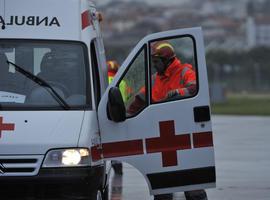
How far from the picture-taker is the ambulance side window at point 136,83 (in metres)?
8.20

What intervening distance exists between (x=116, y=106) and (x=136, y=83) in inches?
23.6

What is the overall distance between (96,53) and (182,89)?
117 cm

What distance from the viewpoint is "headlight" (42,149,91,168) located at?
7430 millimetres

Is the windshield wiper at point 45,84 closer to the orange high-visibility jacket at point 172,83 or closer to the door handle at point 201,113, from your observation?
the orange high-visibility jacket at point 172,83

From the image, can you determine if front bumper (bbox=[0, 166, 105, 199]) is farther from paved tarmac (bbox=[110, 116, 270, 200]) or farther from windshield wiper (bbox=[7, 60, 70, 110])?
paved tarmac (bbox=[110, 116, 270, 200])

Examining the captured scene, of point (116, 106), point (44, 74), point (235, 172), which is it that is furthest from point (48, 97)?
point (235, 172)

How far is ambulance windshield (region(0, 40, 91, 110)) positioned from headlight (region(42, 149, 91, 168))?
2.02ft

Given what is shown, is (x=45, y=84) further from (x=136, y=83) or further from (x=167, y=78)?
(x=167, y=78)

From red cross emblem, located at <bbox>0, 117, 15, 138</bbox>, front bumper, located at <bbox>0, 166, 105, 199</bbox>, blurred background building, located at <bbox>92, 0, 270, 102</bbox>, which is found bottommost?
front bumper, located at <bbox>0, 166, 105, 199</bbox>

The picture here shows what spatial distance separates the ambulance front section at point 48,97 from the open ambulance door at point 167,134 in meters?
0.25

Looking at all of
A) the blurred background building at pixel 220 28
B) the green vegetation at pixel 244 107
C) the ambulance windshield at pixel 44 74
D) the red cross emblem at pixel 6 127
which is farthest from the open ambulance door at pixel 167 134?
the blurred background building at pixel 220 28

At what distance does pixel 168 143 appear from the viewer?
809 centimetres

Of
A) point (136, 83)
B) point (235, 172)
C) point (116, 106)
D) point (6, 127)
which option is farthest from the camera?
point (235, 172)

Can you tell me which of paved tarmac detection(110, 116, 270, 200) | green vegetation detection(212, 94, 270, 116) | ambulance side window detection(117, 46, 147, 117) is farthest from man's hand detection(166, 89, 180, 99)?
green vegetation detection(212, 94, 270, 116)
